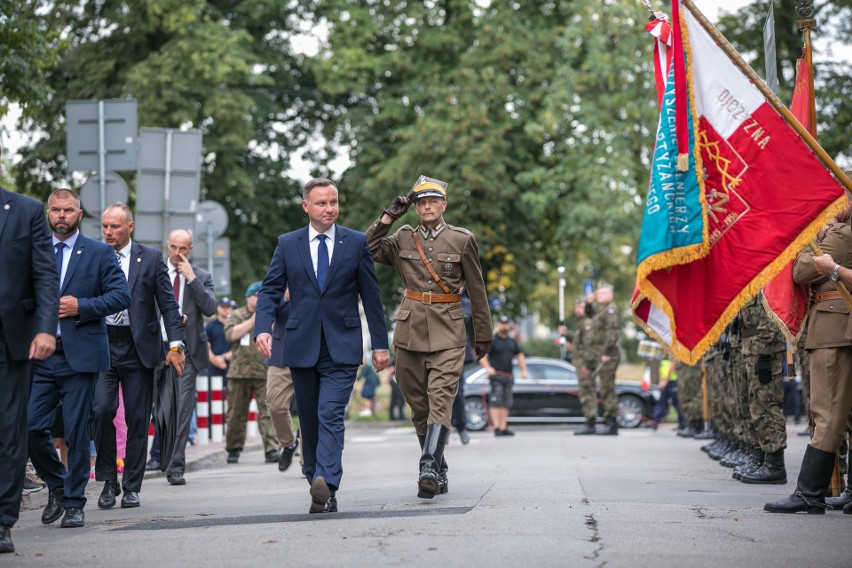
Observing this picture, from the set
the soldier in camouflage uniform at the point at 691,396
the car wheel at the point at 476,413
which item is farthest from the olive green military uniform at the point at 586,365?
the car wheel at the point at 476,413

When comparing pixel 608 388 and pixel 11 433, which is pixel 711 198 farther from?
pixel 608 388

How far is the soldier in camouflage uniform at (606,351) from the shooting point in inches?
836

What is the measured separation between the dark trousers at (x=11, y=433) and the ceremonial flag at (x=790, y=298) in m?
4.84

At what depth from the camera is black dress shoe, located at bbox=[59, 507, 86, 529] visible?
8648 millimetres

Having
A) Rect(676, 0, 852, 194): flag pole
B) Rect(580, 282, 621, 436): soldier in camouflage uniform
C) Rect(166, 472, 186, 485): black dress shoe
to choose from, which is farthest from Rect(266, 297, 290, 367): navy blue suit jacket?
Rect(580, 282, 621, 436): soldier in camouflage uniform

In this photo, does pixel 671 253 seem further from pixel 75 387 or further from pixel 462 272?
pixel 75 387

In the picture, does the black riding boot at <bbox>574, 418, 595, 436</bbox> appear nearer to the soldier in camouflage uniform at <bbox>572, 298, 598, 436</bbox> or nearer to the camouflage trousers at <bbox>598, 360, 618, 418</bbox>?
the soldier in camouflage uniform at <bbox>572, 298, 598, 436</bbox>

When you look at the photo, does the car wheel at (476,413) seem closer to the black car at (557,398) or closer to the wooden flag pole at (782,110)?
the black car at (557,398)

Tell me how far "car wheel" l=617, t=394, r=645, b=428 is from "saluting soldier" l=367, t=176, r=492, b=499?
18.2 m

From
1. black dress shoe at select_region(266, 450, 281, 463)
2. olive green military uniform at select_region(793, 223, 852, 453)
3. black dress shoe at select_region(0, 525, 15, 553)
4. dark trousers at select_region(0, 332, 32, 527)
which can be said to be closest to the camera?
black dress shoe at select_region(0, 525, 15, 553)

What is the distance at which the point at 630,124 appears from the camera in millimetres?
34938

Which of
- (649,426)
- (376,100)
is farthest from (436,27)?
(649,426)

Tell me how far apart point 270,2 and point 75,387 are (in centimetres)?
2771

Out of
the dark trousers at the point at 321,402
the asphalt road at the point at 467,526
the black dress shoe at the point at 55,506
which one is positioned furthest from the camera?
the black dress shoe at the point at 55,506
